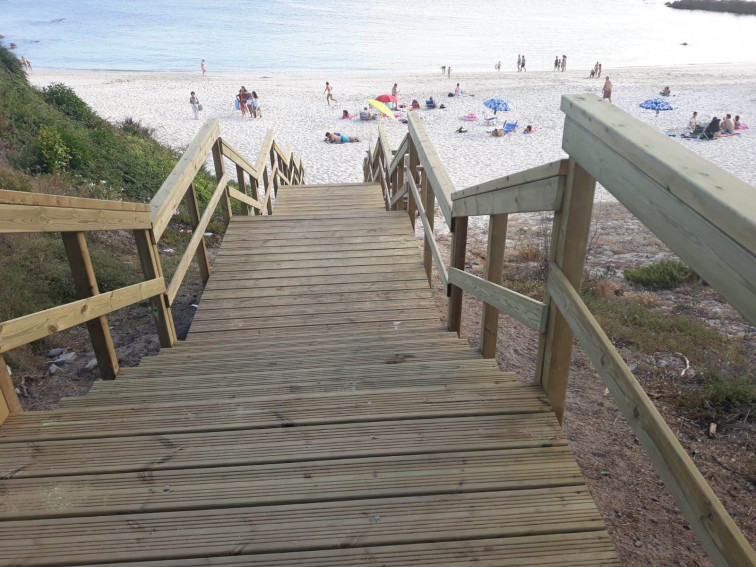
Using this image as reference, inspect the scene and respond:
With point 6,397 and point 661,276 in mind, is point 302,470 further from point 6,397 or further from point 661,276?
point 661,276

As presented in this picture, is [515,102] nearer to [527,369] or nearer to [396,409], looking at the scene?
[527,369]

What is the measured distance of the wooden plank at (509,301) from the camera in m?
2.31

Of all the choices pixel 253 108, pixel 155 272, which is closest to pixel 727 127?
pixel 253 108

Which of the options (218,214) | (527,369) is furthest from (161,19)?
(527,369)

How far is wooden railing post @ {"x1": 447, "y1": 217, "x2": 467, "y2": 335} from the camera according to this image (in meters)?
3.49

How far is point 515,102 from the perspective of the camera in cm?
2764

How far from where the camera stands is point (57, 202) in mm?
2311

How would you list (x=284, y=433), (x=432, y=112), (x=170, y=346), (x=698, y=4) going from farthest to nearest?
(x=698, y=4) < (x=432, y=112) < (x=170, y=346) < (x=284, y=433)

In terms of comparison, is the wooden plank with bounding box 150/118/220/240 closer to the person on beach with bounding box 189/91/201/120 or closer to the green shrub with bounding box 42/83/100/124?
the green shrub with bounding box 42/83/100/124

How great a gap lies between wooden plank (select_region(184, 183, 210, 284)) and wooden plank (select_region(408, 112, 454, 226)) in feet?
5.56

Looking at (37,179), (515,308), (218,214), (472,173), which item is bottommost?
(472,173)

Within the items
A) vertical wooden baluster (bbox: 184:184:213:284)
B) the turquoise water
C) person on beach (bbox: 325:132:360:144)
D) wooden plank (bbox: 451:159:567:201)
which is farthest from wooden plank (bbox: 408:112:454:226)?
the turquoise water

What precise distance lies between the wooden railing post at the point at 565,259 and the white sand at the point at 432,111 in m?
14.8

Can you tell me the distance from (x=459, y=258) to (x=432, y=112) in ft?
78.2
